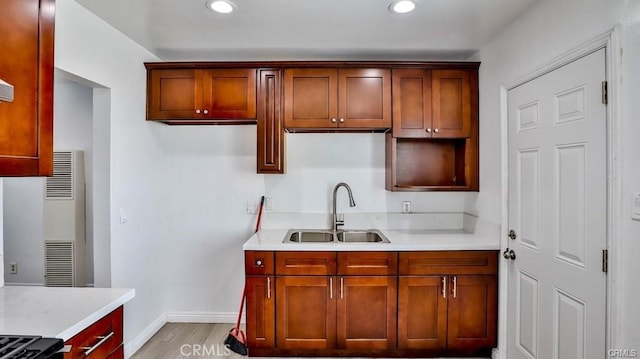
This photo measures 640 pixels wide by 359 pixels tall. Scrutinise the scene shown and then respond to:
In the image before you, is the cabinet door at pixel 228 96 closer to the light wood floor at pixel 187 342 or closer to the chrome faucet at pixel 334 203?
the chrome faucet at pixel 334 203

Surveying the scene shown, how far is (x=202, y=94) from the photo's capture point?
2.80 meters

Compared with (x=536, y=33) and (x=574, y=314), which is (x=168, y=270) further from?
(x=536, y=33)

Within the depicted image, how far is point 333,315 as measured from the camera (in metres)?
2.50

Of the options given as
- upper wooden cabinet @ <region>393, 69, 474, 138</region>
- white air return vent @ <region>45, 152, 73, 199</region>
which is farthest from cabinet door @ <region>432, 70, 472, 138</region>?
white air return vent @ <region>45, 152, 73, 199</region>

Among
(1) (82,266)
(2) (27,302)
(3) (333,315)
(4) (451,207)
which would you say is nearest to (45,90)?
(2) (27,302)

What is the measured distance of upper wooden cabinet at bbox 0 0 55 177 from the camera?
3.13ft

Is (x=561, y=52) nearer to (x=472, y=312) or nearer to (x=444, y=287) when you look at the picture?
(x=444, y=287)

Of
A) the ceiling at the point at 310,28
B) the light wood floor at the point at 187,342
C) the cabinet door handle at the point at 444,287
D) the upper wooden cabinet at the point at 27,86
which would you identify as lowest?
the light wood floor at the point at 187,342

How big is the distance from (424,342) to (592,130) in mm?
1774

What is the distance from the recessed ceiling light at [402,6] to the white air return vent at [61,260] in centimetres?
380

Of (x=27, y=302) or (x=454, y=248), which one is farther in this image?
(x=454, y=248)

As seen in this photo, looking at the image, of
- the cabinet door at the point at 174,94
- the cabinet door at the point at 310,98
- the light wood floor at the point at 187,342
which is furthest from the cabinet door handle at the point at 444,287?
the cabinet door at the point at 174,94

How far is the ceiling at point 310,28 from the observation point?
206 cm

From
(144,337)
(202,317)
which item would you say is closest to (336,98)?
(202,317)
